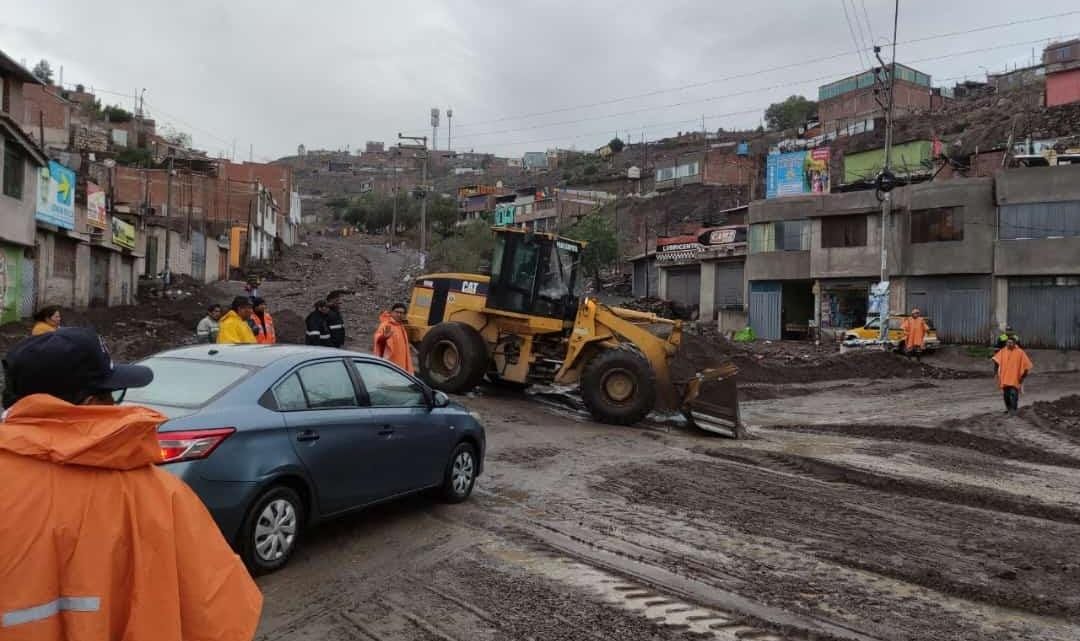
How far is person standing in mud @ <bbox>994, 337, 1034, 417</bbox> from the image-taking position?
48.9 feet

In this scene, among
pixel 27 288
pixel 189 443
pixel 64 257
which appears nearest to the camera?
pixel 189 443

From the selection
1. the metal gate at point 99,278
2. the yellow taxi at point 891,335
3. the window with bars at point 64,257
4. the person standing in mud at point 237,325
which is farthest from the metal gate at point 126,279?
the yellow taxi at point 891,335

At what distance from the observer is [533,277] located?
44.4 feet

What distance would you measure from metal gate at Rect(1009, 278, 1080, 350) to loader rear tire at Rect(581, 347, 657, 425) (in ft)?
74.5

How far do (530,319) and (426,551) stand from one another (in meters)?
8.00

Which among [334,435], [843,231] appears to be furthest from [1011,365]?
[843,231]

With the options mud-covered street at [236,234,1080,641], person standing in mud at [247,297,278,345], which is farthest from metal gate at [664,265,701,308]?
person standing in mud at [247,297,278,345]

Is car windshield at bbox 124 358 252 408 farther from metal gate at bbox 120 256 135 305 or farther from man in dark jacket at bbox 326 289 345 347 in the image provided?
metal gate at bbox 120 256 135 305

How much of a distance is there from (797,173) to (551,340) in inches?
1503

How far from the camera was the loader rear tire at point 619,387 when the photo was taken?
487 inches

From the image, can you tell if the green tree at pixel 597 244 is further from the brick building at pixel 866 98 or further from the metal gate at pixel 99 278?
the metal gate at pixel 99 278

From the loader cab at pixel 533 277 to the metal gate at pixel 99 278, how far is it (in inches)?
755

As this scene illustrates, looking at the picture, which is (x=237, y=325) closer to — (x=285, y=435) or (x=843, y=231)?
(x=285, y=435)

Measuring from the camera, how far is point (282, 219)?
68.8 meters
